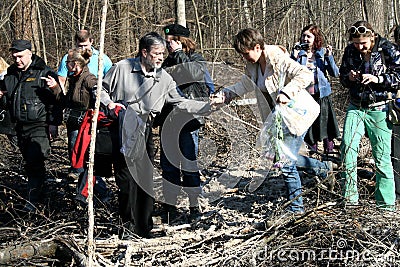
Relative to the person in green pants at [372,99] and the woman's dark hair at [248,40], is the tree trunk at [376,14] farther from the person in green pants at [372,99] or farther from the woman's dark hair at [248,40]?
the woman's dark hair at [248,40]

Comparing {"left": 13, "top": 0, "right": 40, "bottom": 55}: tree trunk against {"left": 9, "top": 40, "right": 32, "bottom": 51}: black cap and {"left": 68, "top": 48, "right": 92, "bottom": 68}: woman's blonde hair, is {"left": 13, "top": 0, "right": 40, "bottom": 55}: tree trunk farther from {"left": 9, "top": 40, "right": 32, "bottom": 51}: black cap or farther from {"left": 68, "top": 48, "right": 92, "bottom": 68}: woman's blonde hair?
{"left": 68, "top": 48, "right": 92, "bottom": 68}: woman's blonde hair

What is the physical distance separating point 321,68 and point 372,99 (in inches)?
67.8

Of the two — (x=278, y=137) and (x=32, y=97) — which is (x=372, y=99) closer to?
(x=278, y=137)

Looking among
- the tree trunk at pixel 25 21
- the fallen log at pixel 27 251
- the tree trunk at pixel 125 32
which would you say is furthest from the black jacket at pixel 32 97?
the tree trunk at pixel 125 32

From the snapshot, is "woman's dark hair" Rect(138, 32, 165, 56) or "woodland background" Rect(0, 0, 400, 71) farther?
"woodland background" Rect(0, 0, 400, 71)

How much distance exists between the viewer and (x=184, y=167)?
18.9 ft

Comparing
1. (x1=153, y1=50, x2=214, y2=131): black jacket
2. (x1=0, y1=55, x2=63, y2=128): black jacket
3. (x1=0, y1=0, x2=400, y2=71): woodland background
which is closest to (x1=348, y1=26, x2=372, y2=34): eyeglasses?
(x1=153, y1=50, x2=214, y2=131): black jacket

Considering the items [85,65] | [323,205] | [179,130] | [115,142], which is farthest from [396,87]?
[85,65]

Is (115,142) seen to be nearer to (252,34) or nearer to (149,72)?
(149,72)

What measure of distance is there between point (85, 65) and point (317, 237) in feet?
9.19

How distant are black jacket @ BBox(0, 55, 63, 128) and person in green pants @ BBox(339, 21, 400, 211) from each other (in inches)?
112

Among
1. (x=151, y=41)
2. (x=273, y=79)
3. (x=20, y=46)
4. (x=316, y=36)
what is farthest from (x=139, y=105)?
(x=316, y=36)

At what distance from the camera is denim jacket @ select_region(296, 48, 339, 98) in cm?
662

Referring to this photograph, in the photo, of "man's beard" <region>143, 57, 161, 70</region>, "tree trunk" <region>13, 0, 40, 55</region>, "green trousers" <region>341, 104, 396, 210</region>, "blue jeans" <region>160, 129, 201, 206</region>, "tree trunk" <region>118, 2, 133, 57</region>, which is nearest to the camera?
"man's beard" <region>143, 57, 161, 70</region>
